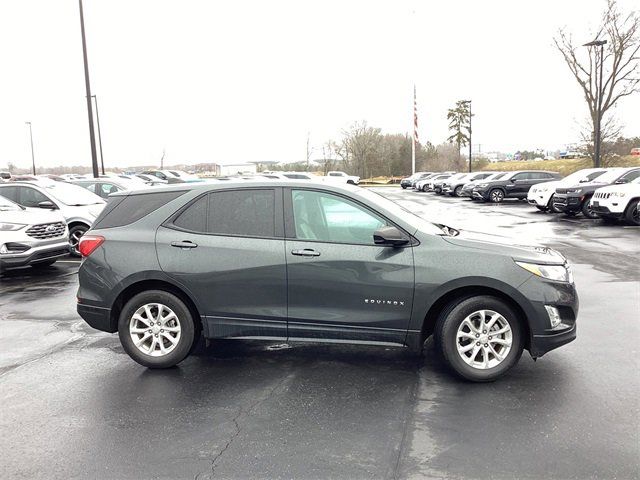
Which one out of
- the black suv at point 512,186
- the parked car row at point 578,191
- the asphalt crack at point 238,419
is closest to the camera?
the asphalt crack at point 238,419

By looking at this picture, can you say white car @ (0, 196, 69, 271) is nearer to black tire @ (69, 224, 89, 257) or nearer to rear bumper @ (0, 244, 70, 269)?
rear bumper @ (0, 244, 70, 269)

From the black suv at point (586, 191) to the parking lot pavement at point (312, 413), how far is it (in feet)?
43.3

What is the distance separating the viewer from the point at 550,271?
4.34 meters

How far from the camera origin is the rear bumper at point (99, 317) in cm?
482

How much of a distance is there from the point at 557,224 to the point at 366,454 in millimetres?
15347

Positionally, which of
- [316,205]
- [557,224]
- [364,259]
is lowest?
[557,224]

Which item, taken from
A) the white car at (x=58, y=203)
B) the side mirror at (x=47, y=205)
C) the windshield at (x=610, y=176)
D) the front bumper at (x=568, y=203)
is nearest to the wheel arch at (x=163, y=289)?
the white car at (x=58, y=203)

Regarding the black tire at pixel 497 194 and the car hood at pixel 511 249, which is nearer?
the car hood at pixel 511 249

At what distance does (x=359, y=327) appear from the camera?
4.41 m

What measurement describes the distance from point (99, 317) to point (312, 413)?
228cm

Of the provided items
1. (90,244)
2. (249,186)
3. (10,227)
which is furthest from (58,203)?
(249,186)

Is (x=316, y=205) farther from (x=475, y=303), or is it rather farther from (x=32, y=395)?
(x=32, y=395)

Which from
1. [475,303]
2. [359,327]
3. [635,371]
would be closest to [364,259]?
[359,327]

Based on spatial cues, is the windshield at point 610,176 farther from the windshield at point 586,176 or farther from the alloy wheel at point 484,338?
the alloy wheel at point 484,338
